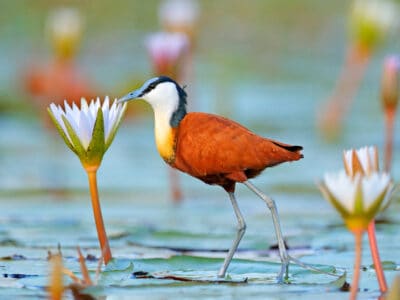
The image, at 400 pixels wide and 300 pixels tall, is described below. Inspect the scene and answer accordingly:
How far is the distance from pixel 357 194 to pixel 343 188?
4 cm

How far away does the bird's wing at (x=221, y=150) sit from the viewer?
3.38 metres

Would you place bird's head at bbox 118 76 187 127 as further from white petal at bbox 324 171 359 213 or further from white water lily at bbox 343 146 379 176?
white petal at bbox 324 171 359 213

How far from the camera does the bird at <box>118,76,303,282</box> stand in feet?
11.1

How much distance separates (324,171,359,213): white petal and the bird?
2.59 ft

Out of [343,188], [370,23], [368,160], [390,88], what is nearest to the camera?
[343,188]

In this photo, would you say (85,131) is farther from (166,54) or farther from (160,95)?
(166,54)

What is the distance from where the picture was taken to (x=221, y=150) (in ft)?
11.2

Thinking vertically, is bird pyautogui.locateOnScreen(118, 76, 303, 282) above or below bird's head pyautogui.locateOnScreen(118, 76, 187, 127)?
below

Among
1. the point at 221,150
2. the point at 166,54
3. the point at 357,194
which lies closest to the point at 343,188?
the point at 357,194

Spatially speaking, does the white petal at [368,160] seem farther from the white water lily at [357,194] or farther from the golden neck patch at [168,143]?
the golden neck patch at [168,143]

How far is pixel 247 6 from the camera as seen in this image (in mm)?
17109

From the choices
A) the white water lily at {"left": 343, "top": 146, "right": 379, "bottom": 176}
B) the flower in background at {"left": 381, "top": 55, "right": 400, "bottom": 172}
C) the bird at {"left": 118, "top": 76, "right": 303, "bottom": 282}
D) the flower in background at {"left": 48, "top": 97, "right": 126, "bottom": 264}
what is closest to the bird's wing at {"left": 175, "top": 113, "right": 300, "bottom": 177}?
the bird at {"left": 118, "top": 76, "right": 303, "bottom": 282}

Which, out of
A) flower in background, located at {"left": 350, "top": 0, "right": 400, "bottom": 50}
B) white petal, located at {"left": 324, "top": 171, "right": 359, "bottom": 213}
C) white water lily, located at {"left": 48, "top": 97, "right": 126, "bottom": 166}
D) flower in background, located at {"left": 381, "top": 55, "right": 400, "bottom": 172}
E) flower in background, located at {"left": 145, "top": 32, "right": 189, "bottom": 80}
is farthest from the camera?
flower in background, located at {"left": 350, "top": 0, "right": 400, "bottom": 50}

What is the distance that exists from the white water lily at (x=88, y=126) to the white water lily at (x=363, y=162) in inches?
32.0
